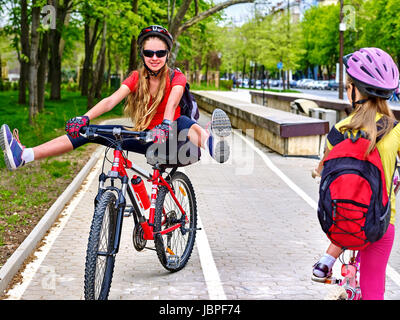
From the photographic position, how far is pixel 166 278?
5.92 m

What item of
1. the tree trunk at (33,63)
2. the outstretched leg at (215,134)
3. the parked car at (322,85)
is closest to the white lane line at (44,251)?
the outstretched leg at (215,134)

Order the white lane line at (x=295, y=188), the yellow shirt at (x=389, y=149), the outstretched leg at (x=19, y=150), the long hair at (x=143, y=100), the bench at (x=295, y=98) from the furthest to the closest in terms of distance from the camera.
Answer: the bench at (x=295, y=98) < the white lane line at (x=295, y=188) < the long hair at (x=143, y=100) < the outstretched leg at (x=19, y=150) < the yellow shirt at (x=389, y=149)

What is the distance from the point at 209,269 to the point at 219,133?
1.71m

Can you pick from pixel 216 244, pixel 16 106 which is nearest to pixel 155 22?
pixel 16 106

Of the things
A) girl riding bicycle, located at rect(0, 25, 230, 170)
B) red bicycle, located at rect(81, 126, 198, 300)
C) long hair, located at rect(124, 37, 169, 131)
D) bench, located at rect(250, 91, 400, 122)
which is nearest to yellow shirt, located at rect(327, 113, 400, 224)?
red bicycle, located at rect(81, 126, 198, 300)

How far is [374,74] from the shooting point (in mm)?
3504

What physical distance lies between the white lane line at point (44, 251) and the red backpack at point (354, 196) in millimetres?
2950

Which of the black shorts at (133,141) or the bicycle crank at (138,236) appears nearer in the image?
the black shorts at (133,141)

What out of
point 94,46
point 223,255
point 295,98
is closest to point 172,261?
point 223,255

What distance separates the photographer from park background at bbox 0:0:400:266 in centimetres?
1156

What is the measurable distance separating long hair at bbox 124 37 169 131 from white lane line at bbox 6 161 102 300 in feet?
5.38

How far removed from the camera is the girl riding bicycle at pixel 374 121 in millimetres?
3416

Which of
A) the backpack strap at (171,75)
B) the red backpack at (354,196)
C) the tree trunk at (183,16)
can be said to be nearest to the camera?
the red backpack at (354,196)

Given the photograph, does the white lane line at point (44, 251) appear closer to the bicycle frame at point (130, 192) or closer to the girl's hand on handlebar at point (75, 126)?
the bicycle frame at point (130, 192)
